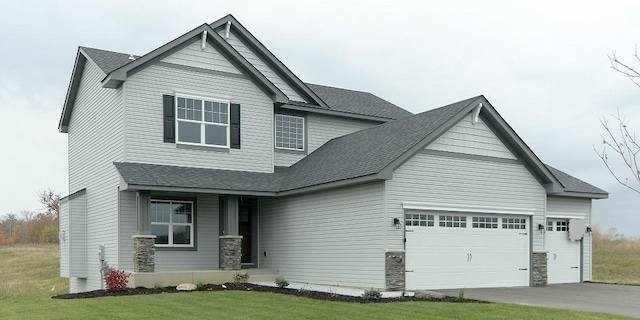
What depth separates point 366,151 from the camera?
19344 mm

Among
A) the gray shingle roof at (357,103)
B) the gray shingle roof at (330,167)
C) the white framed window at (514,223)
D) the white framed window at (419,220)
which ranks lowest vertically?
the white framed window at (514,223)

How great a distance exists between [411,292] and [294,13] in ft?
25.1

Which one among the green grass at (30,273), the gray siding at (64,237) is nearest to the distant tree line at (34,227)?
the green grass at (30,273)

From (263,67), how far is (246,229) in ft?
19.6

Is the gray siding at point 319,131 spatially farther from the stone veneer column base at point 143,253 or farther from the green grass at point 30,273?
the green grass at point 30,273

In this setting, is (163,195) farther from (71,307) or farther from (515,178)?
(515,178)

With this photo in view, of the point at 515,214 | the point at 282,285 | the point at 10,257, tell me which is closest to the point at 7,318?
the point at 282,285

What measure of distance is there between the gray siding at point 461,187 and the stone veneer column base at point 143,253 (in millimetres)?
6871

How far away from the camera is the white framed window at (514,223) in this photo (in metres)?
19.8

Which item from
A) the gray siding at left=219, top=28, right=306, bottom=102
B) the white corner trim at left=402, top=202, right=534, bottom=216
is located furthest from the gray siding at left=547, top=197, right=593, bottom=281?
the gray siding at left=219, top=28, right=306, bottom=102

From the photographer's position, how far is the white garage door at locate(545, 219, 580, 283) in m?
22.0

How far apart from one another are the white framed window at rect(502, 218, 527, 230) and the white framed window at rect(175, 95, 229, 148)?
9053 mm

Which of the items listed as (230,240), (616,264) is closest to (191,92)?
(230,240)

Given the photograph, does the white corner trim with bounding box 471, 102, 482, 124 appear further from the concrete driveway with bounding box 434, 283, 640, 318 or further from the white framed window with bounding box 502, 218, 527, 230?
the concrete driveway with bounding box 434, 283, 640, 318
